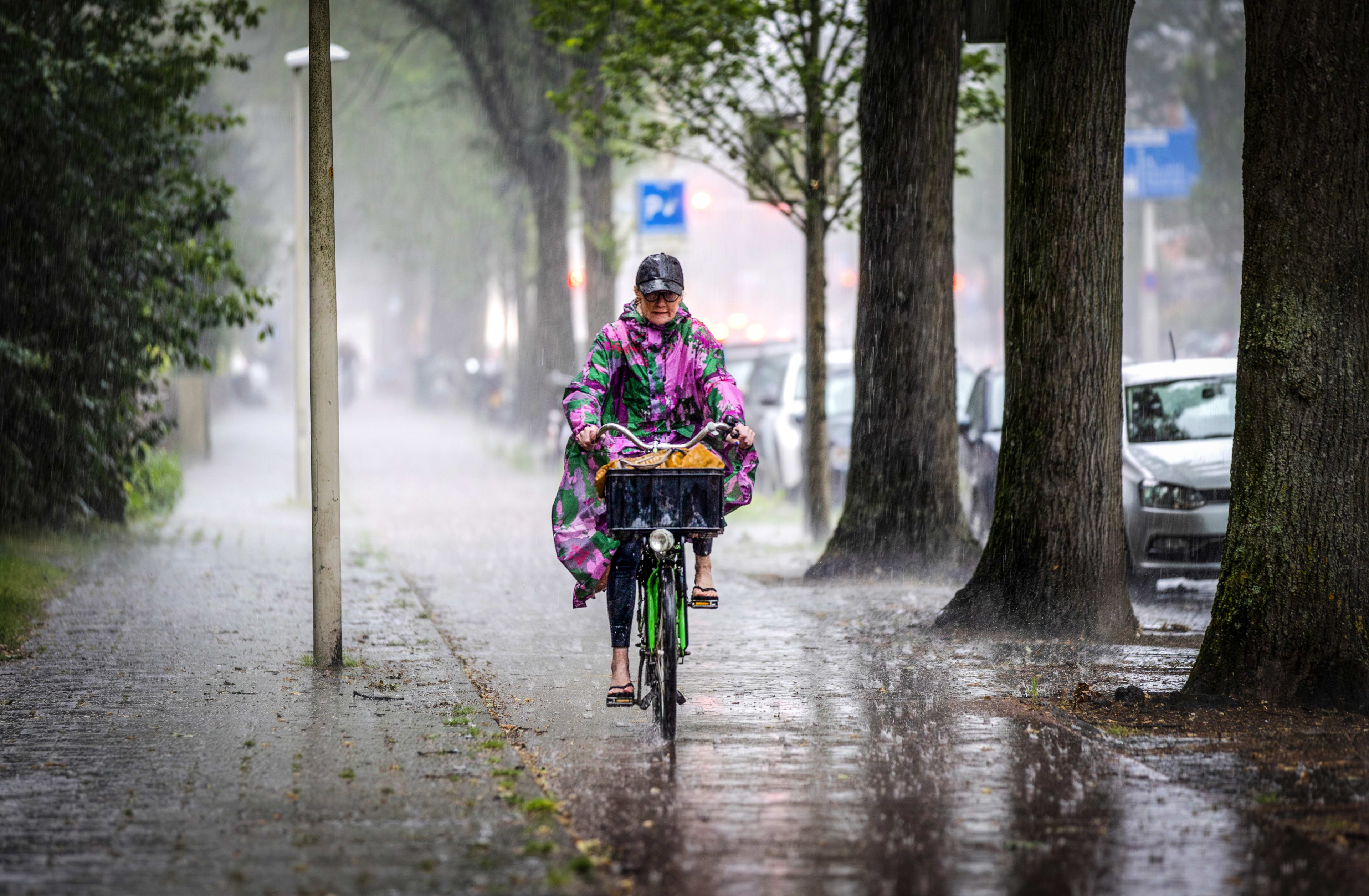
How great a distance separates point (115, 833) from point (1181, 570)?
7.96 metres

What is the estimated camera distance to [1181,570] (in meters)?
11.5

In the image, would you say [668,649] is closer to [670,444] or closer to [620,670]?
[620,670]

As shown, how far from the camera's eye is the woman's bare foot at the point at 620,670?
7.16m

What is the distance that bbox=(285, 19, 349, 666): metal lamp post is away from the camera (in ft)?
27.9

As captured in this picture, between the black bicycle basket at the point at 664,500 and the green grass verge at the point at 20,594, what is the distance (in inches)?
170

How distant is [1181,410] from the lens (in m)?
12.5

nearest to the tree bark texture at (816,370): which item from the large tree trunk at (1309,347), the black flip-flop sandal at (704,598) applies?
the large tree trunk at (1309,347)

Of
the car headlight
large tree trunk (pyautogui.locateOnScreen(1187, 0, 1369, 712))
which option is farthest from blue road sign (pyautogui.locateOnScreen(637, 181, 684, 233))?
large tree trunk (pyautogui.locateOnScreen(1187, 0, 1369, 712))

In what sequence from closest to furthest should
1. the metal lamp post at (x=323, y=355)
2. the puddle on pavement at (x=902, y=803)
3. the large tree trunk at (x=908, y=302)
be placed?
the puddle on pavement at (x=902, y=803) → the metal lamp post at (x=323, y=355) → the large tree trunk at (x=908, y=302)

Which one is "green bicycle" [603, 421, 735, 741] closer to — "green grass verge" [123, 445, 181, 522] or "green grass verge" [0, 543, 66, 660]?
"green grass verge" [0, 543, 66, 660]

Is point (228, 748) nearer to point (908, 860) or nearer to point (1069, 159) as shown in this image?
point (908, 860)

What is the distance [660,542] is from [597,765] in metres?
0.88

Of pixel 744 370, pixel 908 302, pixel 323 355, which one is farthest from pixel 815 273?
pixel 744 370

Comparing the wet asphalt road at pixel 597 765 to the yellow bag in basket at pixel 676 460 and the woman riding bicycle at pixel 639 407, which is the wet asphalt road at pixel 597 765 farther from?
the yellow bag in basket at pixel 676 460
